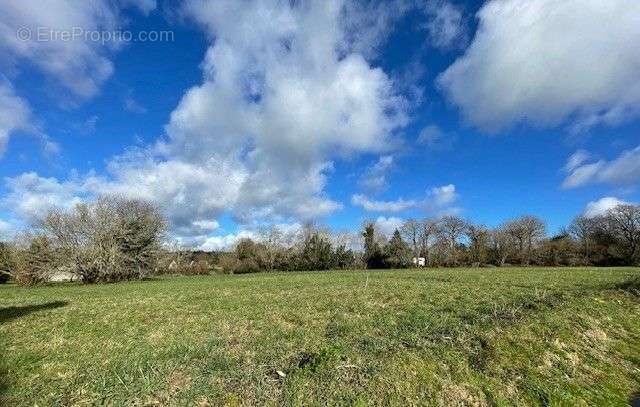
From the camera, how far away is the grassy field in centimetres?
722

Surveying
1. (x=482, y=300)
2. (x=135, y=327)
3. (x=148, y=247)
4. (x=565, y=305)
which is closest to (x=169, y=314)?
(x=135, y=327)

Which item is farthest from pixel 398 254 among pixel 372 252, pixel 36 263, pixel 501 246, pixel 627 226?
pixel 36 263

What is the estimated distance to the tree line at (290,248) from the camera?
51000mm

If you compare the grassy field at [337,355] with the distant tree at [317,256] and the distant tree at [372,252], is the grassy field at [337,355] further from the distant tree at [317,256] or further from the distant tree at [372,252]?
the distant tree at [372,252]

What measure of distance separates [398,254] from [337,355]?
7609 centimetres

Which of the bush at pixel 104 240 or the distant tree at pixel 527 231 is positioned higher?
the distant tree at pixel 527 231

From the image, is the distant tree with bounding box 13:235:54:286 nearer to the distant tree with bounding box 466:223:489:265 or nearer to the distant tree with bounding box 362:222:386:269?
the distant tree with bounding box 362:222:386:269

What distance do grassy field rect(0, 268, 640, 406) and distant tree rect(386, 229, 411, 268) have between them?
2679 inches

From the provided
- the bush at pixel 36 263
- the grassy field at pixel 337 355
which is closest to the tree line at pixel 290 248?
the bush at pixel 36 263

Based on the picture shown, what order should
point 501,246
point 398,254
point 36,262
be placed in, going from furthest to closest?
point 501,246 < point 398,254 < point 36,262

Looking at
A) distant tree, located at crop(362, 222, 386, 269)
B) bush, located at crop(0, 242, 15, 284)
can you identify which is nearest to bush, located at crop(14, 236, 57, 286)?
bush, located at crop(0, 242, 15, 284)

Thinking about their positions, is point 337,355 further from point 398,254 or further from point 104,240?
point 398,254

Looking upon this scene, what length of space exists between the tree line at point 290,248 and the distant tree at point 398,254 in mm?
209

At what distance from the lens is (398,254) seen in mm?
82250
